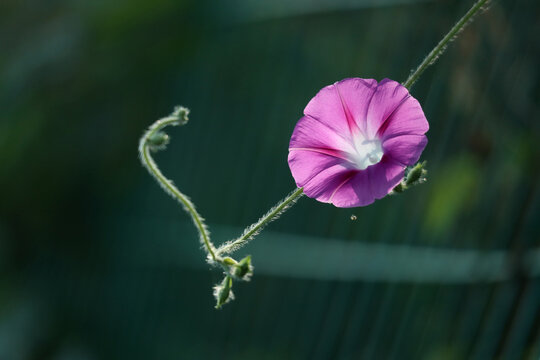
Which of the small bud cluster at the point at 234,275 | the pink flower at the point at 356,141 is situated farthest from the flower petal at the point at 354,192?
the small bud cluster at the point at 234,275

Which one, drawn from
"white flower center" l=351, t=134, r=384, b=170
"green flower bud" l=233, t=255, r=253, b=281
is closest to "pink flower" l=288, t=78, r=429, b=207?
"white flower center" l=351, t=134, r=384, b=170

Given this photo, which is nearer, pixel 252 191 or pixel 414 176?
pixel 414 176

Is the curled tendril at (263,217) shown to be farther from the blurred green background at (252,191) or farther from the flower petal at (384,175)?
the blurred green background at (252,191)

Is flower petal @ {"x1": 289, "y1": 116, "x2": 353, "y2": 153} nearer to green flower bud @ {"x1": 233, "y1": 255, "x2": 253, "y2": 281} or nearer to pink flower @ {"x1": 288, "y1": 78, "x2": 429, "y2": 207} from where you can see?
pink flower @ {"x1": 288, "y1": 78, "x2": 429, "y2": 207}

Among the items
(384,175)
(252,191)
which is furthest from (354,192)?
(252,191)

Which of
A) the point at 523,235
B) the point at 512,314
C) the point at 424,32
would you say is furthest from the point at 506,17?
the point at 512,314

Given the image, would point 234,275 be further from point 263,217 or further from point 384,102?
point 384,102
